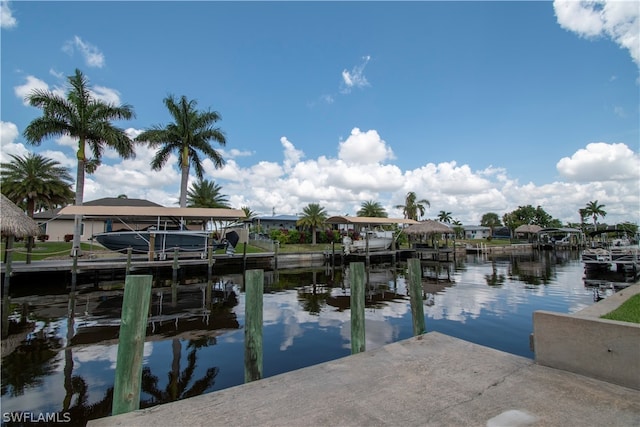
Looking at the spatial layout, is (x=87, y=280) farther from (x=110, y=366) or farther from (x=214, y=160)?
(x=214, y=160)

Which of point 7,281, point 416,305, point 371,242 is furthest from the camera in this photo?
point 371,242

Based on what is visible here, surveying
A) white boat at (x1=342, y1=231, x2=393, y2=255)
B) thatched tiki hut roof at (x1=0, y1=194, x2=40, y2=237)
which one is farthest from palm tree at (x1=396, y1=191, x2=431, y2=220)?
thatched tiki hut roof at (x1=0, y1=194, x2=40, y2=237)

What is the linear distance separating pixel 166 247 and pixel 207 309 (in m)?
10.1

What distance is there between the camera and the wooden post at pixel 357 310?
5.38 metres

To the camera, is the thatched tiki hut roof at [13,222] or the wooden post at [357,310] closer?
the wooden post at [357,310]

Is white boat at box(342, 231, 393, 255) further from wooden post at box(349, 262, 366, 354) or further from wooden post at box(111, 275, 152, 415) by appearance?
wooden post at box(111, 275, 152, 415)

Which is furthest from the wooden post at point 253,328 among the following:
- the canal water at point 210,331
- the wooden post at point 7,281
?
the wooden post at point 7,281

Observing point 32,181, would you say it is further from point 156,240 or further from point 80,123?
point 156,240

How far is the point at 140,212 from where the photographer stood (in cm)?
1806

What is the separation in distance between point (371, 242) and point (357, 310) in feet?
82.7

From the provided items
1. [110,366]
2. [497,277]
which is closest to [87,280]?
[110,366]

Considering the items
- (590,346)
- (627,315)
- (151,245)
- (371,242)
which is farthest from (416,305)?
(371,242)

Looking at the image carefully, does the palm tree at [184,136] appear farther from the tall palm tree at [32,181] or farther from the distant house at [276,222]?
the distant house at [276,222]

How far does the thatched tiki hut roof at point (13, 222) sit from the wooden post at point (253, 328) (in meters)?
14.4
